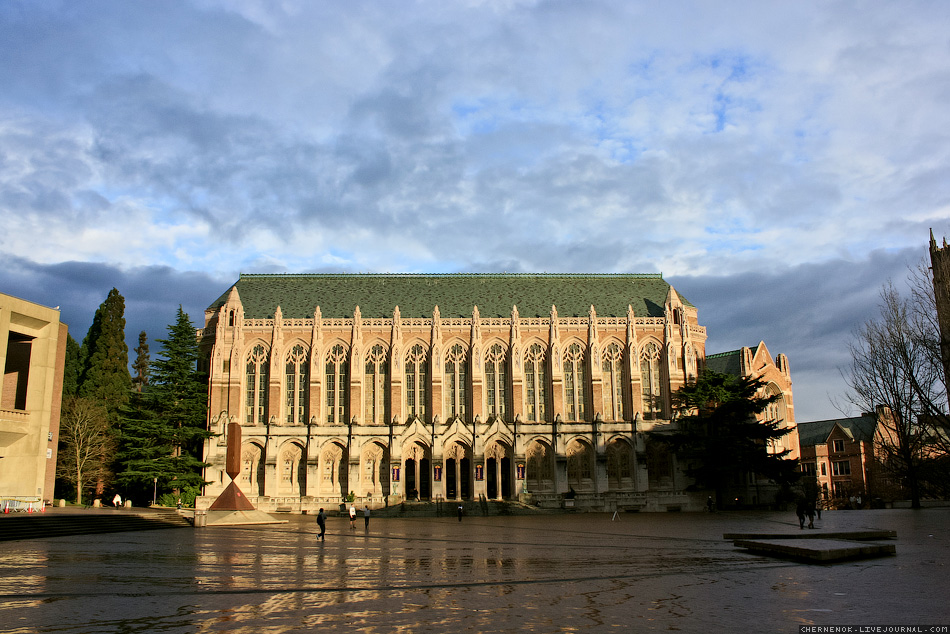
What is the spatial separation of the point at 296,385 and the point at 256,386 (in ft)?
11.2

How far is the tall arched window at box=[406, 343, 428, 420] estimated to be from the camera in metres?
63.4

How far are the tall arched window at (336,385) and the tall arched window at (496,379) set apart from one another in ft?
41.1

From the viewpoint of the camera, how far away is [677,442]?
2266 inches

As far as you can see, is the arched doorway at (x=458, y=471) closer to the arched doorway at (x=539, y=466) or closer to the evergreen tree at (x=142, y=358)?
the arched doorway at (x=539, y=466)

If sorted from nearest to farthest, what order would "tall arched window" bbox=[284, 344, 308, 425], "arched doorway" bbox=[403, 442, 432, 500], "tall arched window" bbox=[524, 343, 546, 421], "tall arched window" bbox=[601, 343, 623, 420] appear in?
"arched doorway" bbox=[403, 442, 432, 500] → "tall arched window" bbox=[284, 344, 308, 425] → "tall arched window" bbox=[524, 343, 546, 421] → "tall arched window" bbox=[601, 343, 623, 420]

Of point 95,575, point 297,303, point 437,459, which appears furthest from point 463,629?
point 297,303

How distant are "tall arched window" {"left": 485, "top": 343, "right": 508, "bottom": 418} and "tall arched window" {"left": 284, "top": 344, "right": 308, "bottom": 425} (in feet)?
53.2

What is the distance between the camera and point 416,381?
210 ft

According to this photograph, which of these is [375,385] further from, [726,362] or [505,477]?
[726,362]

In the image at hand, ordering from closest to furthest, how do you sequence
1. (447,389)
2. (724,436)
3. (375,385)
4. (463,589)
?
(463,589) < (724,436) < (375,385) < (447,389)

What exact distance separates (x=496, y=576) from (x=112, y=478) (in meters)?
50.0

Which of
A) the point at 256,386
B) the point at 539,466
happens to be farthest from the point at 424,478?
the point at 256,386

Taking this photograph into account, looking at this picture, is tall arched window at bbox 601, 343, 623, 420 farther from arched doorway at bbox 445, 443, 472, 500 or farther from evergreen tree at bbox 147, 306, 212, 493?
evergreen tree at bbox 147, 306, 212, 493

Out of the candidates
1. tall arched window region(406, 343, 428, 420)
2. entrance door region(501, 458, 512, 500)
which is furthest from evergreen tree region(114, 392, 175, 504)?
entrance door region(501, 458, 512, 500)
